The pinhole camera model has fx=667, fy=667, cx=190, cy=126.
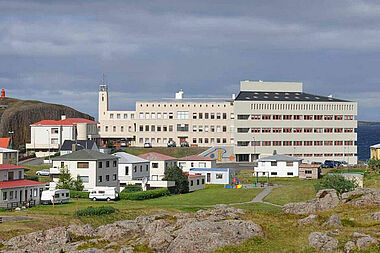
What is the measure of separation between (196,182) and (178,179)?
20.1 ft

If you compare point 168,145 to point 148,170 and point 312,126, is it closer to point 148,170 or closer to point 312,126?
point 312,126

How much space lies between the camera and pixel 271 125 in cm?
16025

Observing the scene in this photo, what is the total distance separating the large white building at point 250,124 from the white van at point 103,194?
7442 centimetres

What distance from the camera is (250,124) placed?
15962 centimetres

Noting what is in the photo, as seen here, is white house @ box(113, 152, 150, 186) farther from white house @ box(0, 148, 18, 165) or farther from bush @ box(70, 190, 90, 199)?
white house @ box(0, 148, 18, 165)

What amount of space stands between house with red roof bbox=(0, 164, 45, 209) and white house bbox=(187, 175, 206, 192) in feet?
96.6

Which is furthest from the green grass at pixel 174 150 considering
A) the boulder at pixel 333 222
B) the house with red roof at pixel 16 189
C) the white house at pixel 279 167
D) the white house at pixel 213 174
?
the boulder at pixel 333 222

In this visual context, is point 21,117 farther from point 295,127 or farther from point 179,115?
point 295,127

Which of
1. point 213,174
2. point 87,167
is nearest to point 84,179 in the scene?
point 87,167

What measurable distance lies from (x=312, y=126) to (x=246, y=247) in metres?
128

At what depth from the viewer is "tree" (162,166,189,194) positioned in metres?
101

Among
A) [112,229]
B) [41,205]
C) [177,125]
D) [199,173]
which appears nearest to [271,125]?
[177,125]

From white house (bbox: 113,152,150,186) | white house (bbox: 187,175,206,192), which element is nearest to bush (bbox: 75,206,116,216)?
white house (bbox: 113,152,150,186)

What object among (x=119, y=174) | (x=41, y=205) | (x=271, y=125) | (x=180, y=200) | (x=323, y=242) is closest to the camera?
(x=323, y=242)
